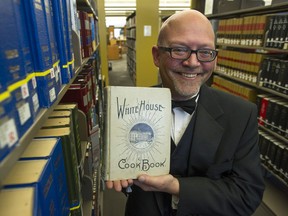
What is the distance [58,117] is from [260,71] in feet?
7.69

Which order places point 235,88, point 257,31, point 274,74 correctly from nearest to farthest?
point 274,74 → point 257,31 → point 235,88

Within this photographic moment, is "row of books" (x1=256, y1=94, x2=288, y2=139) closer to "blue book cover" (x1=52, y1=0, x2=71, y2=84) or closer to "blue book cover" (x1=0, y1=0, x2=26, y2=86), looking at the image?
"blue book cover" (x1=52, y1=0, x2=71, y2=84)

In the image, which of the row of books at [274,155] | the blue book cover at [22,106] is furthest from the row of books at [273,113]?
Answer: the blue book cover at [22,106]

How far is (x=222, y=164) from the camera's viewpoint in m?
0.96

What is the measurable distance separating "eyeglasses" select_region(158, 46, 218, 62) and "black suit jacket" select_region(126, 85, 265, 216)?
8.1 inches

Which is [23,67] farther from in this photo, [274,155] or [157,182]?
[274,155]

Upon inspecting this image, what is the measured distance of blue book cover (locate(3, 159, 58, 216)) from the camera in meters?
0.48

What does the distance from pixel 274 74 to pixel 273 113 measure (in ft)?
1.30

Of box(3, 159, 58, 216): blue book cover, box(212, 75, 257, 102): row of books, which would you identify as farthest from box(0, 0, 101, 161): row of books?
box(212, 75, 257, 102): row of books

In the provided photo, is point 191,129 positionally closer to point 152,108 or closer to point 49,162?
point 152,108

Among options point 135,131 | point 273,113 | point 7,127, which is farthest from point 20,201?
point 273,113

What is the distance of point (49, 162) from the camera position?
0.57 m

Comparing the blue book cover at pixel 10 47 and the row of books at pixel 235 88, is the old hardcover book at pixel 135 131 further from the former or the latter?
the row of books at pixel 235 88

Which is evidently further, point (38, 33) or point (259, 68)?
point (259, 68)
